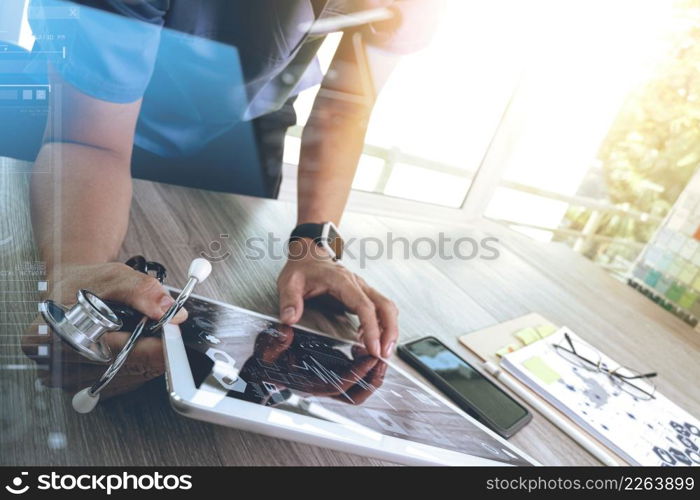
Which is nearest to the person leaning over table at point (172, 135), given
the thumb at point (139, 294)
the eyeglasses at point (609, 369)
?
the thumb at point (139, 294)

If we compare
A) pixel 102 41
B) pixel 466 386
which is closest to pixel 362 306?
pixel 466 386

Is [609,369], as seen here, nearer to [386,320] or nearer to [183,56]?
[386,320]

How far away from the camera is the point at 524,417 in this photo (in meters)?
0.57

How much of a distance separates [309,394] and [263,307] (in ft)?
0.75

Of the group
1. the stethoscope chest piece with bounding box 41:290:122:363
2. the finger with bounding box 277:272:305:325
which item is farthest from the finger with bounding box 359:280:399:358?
the stethoscope chest piece with bounding box 41:290:122:363

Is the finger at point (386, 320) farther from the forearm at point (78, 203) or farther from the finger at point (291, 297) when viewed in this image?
the forearm at point (78, 203)

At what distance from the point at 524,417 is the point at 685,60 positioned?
187 cm

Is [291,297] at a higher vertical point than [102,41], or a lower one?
lower

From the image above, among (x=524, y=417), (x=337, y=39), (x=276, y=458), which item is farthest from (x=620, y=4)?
(x=276, y=458)

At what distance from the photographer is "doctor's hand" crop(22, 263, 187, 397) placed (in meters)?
0.34

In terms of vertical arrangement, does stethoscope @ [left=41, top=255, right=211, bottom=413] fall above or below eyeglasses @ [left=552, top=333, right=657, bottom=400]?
above

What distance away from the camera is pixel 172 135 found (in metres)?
0.55

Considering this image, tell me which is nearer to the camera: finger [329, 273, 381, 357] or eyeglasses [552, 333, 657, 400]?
finger [329, 273, 381, 357]

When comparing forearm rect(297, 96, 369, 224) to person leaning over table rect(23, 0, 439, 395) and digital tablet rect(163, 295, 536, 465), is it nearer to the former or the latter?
person leaning over table rect(23, 0, 439, 395)
